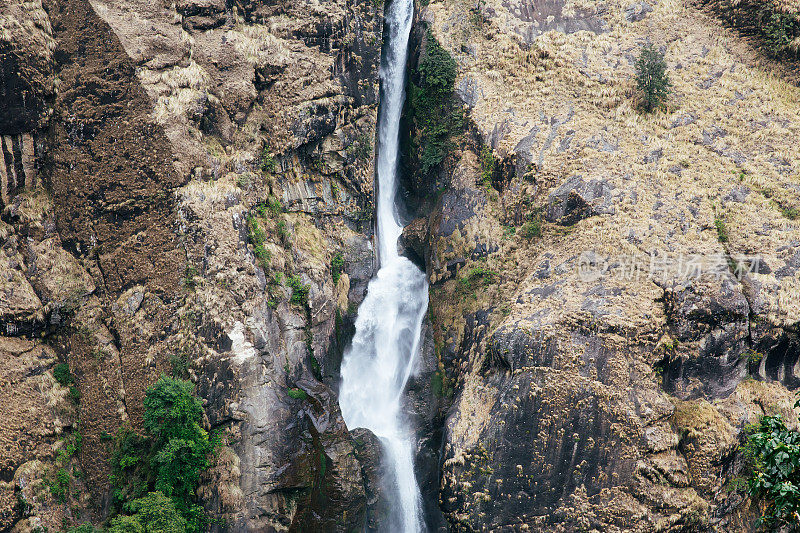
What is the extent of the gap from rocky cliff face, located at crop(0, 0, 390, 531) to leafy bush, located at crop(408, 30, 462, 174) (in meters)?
Result: 7.71

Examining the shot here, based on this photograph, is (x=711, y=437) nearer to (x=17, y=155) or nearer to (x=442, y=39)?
(x=442, y=39)

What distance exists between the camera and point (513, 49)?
109 feet

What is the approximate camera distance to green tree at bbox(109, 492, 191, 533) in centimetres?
2252

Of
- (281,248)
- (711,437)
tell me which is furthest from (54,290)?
(711,437)

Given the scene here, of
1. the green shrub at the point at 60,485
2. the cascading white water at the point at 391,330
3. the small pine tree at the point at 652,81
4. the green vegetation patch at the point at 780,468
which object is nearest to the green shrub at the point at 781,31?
the small pine tree at the point at 652,81

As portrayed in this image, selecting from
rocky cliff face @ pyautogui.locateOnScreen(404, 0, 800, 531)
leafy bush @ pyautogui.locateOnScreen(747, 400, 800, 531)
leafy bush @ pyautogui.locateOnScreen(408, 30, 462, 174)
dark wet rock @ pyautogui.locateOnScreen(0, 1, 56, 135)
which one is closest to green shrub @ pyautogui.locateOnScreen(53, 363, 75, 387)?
dark wet rock @ pyautogui.locateOnScreen(0, 1, 56, 135)

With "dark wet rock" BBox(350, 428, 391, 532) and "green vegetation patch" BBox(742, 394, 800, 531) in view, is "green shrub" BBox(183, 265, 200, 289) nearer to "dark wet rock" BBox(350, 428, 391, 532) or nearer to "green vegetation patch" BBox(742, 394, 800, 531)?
"dark wet rock" BBox(350, 428, 391, 532)

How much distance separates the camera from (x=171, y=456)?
78.4 feet

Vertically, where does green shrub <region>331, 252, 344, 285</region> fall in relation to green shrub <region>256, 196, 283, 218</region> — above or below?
below

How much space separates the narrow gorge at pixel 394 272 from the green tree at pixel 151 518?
0.16m

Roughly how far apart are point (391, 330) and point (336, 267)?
4.44 meters

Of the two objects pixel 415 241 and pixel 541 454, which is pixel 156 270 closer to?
pixel 415 241

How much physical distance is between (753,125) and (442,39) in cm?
1686

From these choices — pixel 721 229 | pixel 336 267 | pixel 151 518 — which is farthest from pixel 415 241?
pixel 151 518
